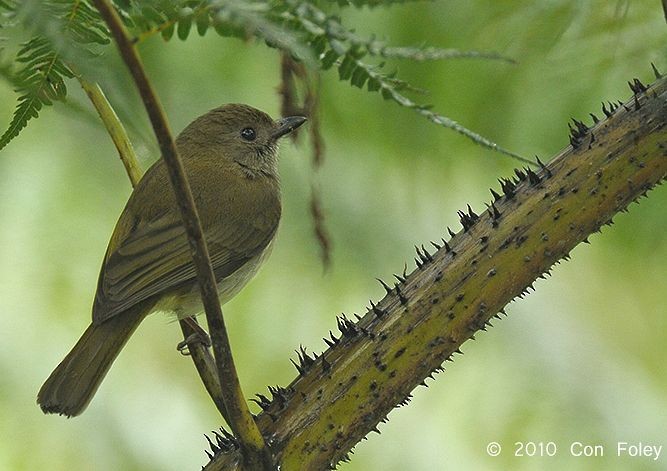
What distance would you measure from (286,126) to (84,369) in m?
1.34

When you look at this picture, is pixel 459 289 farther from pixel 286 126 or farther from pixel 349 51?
pixel 286 126

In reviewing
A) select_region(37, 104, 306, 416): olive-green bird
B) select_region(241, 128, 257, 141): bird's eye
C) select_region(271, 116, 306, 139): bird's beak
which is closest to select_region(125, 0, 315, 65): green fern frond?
select_region(37, 104, 306, 416): olive-green bird

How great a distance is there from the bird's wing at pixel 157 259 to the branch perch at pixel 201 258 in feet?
4.01

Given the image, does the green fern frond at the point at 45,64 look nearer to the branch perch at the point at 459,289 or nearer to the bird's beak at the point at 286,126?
the branch perch at the point at 459,289

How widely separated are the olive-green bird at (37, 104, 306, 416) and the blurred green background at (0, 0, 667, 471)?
1.07ft

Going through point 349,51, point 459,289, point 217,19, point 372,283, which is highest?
point 217,19

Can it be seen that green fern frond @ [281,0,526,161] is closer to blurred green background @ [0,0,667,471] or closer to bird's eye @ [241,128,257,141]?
blurred green background @ [0,0,667,471]

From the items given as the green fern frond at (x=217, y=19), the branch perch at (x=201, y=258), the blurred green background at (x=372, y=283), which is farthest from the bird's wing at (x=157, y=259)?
the branch perch at (x=201, y=258)

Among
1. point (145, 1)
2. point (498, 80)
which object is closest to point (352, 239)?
point (498, 80)

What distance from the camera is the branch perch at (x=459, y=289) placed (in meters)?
1.77

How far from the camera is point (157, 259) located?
300 centimetres

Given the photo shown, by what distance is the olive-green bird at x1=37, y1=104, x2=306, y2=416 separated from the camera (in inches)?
110

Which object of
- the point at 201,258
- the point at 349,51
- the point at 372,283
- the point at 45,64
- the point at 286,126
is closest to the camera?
the point at 201,258

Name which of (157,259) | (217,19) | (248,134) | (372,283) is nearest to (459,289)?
(217,19)
